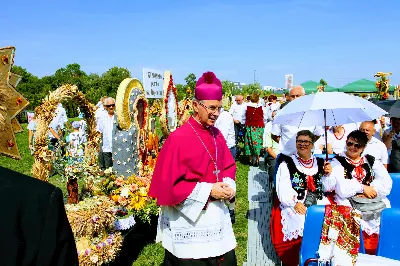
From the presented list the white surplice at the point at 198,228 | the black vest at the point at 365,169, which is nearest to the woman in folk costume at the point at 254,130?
the black vest at the point at 365,169

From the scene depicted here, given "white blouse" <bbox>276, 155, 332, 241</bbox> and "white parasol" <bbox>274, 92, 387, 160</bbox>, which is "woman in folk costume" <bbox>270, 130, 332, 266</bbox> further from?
"white parasol" <bbox>274, 92, 387, 160</bbox>

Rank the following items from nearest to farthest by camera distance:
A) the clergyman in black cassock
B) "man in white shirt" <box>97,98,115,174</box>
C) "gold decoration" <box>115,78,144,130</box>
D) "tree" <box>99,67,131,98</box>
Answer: the clergyman in black cassock → "gold decoration" <box>115,78,144,130</box> → "man in white shirt" <box>97,98,115,174</box> → "tree" <box>99,67,131,98</box>

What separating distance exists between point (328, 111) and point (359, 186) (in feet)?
3.84

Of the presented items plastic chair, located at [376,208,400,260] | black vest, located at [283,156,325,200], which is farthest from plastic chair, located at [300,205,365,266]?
black vest, located at [283,156,325,200]

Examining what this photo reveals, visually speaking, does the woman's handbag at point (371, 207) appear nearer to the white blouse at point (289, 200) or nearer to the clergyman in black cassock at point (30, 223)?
the white blouse at point (289, 200)

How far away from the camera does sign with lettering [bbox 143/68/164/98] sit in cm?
583

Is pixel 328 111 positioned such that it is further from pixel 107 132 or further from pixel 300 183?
pixel 107 132

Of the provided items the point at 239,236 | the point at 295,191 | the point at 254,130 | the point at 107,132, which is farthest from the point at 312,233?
the point at 254,130

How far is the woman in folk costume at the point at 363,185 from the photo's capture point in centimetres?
389

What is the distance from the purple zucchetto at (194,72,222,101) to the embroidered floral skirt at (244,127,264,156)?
6455 mm

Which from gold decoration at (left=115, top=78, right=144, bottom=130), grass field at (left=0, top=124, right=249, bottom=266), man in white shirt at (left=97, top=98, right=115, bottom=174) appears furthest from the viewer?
man in white shirt at (left=97, top=98, right=115, bottom=174)

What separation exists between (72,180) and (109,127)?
127 inches

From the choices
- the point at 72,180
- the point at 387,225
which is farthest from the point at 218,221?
the point at 72,180

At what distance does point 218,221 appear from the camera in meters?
2.83
